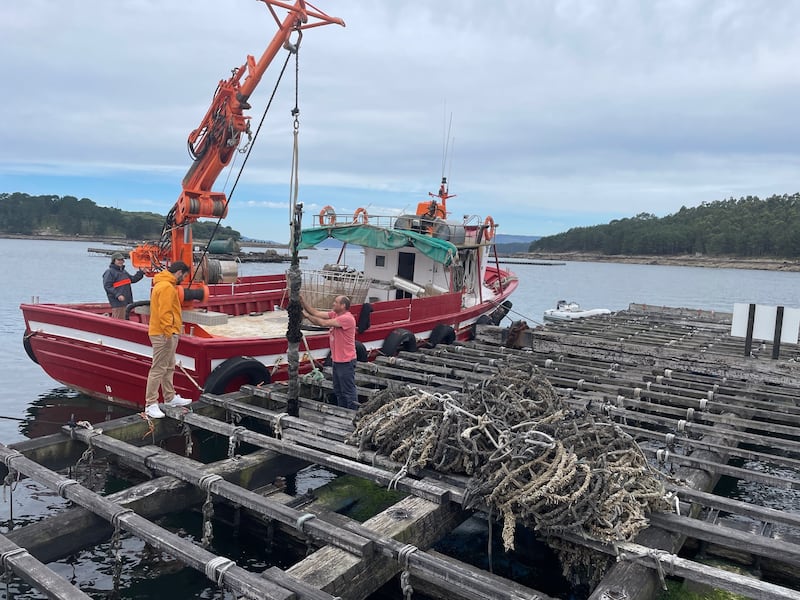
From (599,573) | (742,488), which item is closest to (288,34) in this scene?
(599,573)

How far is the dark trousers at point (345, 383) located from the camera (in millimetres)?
7902

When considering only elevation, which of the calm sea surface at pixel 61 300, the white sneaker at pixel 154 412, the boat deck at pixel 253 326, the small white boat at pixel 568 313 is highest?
the boat deck at pixel 253 326

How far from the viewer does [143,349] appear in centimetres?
912

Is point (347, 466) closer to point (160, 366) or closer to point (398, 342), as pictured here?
point (160, 366)

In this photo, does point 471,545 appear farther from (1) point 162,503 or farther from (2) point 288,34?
(2) point 288,34

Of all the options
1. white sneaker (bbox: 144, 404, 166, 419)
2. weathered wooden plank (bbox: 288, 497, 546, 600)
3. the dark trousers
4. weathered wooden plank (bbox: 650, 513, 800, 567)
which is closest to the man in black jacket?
white sneaker (bbox: 144, 404, 166, 419)

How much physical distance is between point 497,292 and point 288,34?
1161cm

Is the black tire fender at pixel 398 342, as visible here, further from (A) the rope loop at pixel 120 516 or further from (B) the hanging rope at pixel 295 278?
(A) the rope loop at pixel 120 516

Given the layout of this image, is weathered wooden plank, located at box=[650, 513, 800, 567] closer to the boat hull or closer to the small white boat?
the boat hull

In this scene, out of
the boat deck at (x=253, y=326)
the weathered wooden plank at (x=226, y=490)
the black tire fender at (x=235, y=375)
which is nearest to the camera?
the weathered wooden plank at (x=226, y=490)

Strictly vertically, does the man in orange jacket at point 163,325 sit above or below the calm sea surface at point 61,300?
above

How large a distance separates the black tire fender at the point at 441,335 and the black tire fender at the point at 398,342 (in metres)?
1.17

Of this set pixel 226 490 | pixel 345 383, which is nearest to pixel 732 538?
pixel 226 490

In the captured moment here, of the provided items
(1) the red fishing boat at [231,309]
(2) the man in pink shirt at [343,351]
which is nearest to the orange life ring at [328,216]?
(1) the red fishing boat at [231,309]
